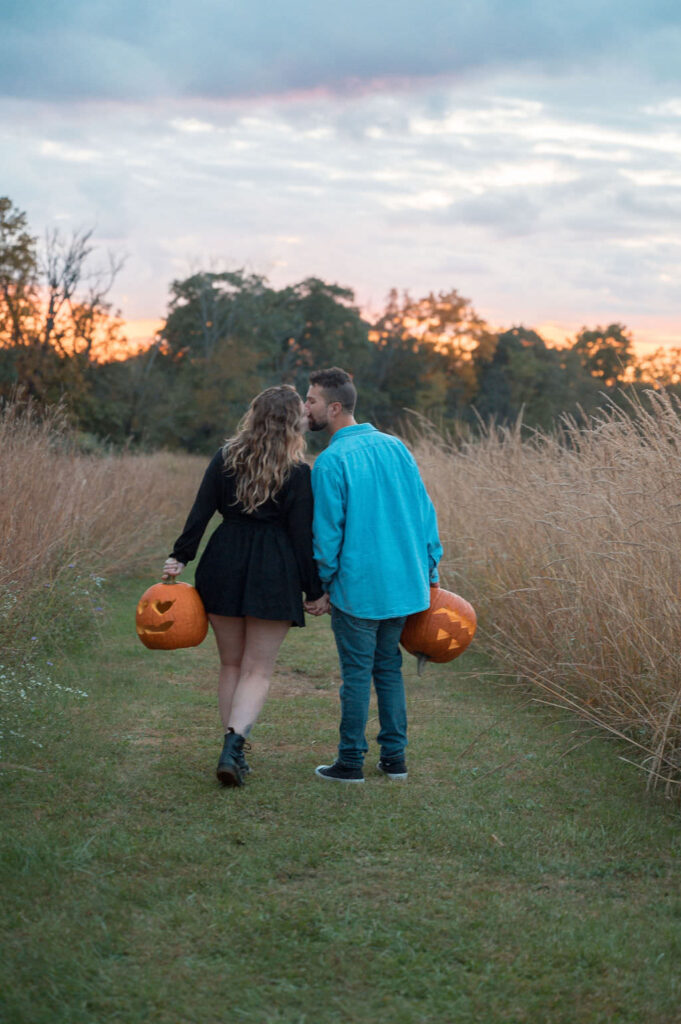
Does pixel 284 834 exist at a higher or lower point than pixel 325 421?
lower

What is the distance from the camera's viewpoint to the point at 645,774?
541 cm

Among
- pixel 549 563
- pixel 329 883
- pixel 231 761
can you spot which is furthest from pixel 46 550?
pixel 329 883

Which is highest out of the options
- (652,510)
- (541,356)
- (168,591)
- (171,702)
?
(541,356)

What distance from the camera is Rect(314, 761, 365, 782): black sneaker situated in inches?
208

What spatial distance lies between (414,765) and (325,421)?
6.32ft

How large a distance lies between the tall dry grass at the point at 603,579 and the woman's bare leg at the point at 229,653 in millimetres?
1506

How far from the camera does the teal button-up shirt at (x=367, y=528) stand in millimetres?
5195

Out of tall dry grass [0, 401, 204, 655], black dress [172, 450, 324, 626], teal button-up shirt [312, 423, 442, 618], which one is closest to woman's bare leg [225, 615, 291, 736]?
black dress [172, 450, 324, 626]

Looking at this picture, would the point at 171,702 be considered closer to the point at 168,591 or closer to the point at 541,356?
the point at 168,591

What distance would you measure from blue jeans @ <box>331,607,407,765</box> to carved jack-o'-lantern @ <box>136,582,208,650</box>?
0.69 m

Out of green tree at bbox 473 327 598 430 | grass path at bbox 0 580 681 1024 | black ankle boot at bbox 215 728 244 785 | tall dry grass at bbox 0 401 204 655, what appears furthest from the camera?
green tree at bbox 473 327 598 430

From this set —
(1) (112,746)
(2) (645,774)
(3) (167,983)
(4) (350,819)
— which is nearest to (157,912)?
(3) (167,983)

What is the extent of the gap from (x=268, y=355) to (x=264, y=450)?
5468 centimetres

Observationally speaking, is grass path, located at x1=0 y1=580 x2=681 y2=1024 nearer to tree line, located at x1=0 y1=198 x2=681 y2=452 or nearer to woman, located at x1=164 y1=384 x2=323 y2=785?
woman, located at x1=164 y1=384 x2=323 y2=785
